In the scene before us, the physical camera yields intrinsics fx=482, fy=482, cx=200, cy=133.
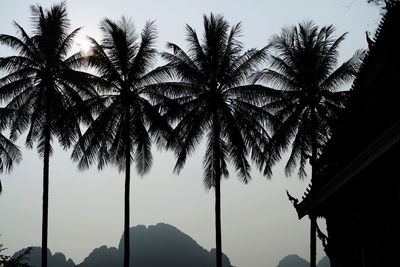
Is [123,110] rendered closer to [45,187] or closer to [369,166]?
[45,187]

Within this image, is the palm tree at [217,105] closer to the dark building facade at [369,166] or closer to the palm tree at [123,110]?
the palm tree at [123,110]

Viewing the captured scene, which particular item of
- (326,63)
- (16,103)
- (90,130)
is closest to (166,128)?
(90,130)

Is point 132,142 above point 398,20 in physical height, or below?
above

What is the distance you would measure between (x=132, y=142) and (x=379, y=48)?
17612 mm

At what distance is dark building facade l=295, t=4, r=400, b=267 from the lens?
7820 millimetres

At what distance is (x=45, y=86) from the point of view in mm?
23531

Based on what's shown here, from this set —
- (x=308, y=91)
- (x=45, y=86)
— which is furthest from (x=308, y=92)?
(x=45, y=86)

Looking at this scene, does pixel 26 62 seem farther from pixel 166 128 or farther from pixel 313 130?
pixel 313 130

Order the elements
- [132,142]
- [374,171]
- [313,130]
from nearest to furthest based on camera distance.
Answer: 1. [374,171]
2. [132,142]
3. [313,130]

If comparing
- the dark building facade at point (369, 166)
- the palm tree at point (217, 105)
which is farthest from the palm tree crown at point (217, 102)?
the dark building facade at point (369, 166)

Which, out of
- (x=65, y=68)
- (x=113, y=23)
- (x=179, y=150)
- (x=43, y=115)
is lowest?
(x=179, y=150)

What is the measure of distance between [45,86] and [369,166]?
18.8 m

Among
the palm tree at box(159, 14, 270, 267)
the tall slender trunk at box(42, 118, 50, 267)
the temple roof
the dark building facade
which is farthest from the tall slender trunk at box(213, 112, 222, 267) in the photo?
the temple roof

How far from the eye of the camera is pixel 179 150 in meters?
24.9
